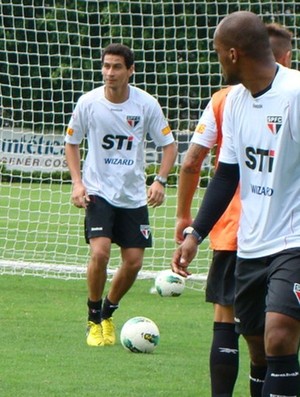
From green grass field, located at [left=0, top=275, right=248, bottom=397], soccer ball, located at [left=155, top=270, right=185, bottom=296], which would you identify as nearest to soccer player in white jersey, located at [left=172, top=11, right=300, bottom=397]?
green grass field, located at [left=0, top=275, right=248, bottom=397]

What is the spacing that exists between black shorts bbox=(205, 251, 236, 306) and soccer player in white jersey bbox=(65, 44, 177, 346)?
2605 mm

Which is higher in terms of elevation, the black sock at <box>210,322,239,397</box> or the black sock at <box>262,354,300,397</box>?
the black sock at <box>262,354,300,397</box>

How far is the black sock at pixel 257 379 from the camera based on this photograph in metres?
6.15

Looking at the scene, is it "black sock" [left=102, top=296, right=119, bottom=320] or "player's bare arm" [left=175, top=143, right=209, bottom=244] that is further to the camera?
"black sock" [left=102, top=296, right=119, bottom=320]

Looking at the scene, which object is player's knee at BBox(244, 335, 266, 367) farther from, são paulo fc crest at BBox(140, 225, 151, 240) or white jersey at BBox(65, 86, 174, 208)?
white jersey at BBox(65, 86, 174, 208)

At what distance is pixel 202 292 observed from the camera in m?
12.5

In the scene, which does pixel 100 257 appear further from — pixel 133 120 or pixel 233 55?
pixel 233 55

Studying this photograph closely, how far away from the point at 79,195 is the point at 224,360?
9.22 feet

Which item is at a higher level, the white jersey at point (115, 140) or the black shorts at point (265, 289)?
the black shorts at point (265, 289)

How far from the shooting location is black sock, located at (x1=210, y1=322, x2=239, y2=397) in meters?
6.39

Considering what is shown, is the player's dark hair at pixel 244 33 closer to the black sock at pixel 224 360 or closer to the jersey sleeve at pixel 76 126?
the black sock at pixel 224 360

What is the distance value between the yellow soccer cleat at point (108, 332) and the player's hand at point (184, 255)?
3.40m

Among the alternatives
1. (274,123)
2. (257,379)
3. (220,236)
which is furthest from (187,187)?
(257,379)

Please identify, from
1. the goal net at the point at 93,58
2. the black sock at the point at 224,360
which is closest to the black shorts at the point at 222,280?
the black sock at the point at 224,360
